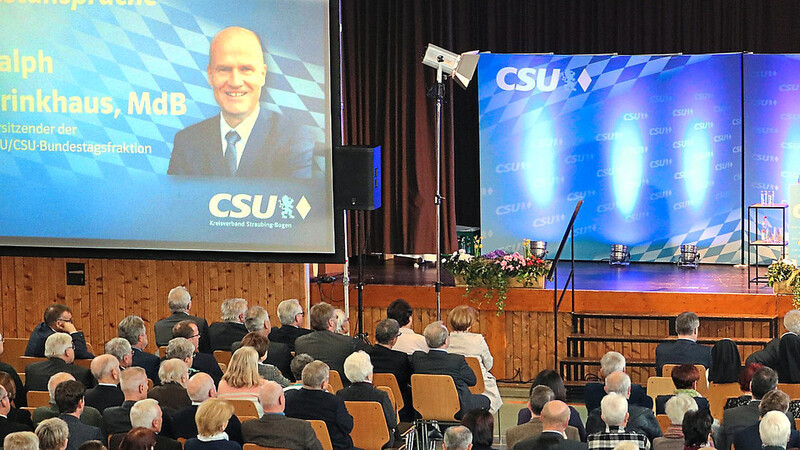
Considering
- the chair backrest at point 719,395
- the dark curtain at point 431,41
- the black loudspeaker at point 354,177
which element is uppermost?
the dark curtain at point 431,41

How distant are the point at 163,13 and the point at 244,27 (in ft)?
2.48

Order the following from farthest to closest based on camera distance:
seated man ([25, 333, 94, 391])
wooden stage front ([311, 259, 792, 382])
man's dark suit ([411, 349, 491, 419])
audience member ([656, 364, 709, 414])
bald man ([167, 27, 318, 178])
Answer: wooden stage front ([311, 259, 792, 382]) → bald man ([167, 27, 318, 178]) → man's dark suit ([411, 349, 491, 419]) → seated man ([25, 333, 94, 391]) → audience member ([656, 364, 709, 414])

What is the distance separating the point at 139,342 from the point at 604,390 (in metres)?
3.16

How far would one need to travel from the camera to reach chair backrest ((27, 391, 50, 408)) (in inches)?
282

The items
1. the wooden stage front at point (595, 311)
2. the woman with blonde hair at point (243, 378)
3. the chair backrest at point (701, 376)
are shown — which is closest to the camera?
the woman with blonde hair at point (243, 378)

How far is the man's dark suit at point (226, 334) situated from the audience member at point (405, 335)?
112 centimetres

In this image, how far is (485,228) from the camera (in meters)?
13.9

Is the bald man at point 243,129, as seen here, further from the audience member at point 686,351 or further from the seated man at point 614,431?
the seated man at point 614,431

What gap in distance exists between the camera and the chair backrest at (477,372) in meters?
8.20

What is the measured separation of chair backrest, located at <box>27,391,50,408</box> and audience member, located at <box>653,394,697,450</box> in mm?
3579

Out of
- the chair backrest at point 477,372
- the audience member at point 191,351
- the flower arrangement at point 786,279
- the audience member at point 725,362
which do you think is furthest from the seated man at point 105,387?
the flower arrangement at point 786,279

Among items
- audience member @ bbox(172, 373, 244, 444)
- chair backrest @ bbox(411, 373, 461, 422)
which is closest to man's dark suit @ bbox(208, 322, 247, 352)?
chair backrest @ bbox(411, 373, 461, 422)

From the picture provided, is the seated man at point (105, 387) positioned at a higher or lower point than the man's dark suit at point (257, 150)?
lower

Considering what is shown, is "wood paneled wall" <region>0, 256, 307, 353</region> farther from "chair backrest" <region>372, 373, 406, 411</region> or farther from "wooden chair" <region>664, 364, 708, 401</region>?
"wooden chair" <region>664, 364, 708, 401</region>
